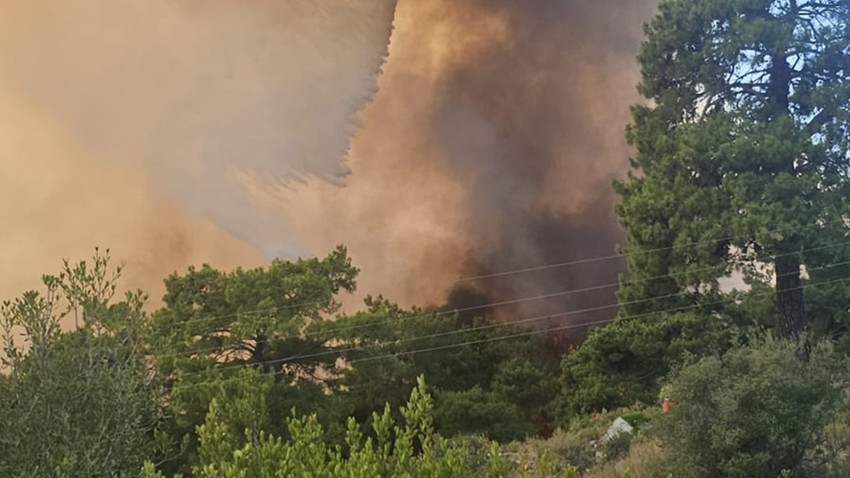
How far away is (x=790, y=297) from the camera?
15.3 m

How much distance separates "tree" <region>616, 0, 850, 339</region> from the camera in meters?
15.1

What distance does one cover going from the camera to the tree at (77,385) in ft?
15.1

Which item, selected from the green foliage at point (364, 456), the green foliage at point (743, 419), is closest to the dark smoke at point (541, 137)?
the green foliage at point (743, 419)

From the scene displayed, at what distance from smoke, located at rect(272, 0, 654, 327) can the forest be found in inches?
110

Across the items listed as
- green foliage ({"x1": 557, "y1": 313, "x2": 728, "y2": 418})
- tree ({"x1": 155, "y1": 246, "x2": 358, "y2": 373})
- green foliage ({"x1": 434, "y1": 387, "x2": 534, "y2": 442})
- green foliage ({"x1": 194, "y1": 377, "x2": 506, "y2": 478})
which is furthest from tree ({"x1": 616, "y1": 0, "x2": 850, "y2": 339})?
green foliage ({"x1": 194, "y1": 377, "x2": 506, "y2": 478})

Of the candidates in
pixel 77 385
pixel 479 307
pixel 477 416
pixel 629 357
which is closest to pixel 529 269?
pixel 479 307

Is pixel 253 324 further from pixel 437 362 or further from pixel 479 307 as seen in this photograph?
pixel 479 307

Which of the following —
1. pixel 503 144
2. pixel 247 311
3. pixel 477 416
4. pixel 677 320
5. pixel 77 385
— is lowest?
pixel 77 385

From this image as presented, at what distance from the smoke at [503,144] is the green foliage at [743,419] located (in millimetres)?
15498

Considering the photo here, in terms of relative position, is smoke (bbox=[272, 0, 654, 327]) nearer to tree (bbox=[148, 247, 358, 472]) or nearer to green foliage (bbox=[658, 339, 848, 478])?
tree (bbox=[148, 247, 358, 472])

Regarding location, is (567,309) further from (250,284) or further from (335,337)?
(250,284)

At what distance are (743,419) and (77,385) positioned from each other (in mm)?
7226

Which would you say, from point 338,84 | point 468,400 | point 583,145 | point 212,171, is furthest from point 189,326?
point 583,145

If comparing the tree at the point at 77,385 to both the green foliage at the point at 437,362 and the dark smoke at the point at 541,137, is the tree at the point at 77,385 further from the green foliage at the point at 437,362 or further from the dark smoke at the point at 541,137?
the dark smoke at the point at 541,137
